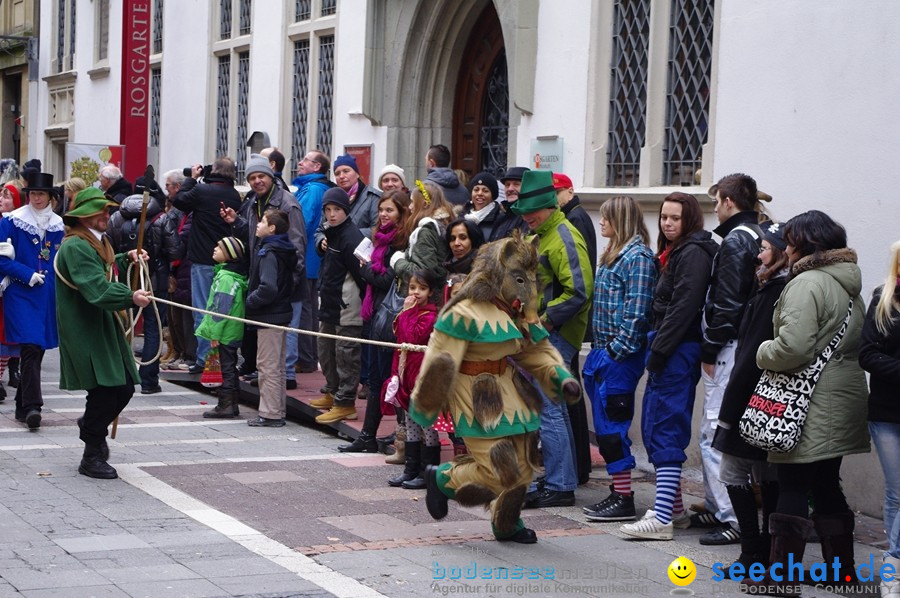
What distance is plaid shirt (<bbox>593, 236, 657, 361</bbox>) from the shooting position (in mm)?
7539

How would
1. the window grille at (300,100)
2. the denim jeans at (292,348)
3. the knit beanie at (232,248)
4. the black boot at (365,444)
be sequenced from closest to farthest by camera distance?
the black boot at (365,444) → the knit beanie at (232,248) → the denim jeans at (292,348) → the window grille at (300,100)

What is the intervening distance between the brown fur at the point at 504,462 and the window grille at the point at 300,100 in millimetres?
10282

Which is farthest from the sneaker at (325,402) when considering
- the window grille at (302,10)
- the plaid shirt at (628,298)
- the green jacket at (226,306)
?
the window grille at (302,10)

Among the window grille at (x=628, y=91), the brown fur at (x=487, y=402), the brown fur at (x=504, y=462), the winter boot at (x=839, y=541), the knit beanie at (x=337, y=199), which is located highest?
the window grille at (x=628, y=91)

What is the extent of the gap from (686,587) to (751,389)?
1.01 m

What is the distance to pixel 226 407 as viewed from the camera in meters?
11.1

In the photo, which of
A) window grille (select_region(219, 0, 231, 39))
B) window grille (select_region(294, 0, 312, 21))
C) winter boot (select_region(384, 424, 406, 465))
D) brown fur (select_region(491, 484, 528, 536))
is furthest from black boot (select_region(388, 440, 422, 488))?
window grille (select_region(219, 0, 231, 39))

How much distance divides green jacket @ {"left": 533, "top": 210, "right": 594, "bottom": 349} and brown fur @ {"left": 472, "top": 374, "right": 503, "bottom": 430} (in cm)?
129

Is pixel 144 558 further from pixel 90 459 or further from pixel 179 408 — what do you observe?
pixel 179 408

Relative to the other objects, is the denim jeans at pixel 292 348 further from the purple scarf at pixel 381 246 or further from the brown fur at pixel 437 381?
the brown fur at pixel 437 381

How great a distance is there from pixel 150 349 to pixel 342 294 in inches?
118

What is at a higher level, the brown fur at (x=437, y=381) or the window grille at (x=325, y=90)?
the window grille at (x=325, y=90)

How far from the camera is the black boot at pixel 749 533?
647 centimetres

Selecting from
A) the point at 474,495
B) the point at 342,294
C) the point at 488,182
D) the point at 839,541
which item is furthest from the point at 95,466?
the point at 839,541
